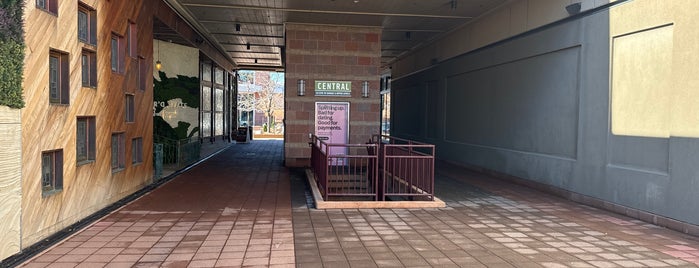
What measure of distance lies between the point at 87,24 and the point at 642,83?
7.81m

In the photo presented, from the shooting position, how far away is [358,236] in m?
5.13

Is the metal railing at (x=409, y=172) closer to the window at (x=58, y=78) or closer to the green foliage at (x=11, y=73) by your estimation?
the window at (x=58, y=78)

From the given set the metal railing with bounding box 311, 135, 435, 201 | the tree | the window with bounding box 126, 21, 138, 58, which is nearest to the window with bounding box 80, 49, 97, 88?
the window with bounding box 126, 21, 138, 58

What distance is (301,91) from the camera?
11.6 metres

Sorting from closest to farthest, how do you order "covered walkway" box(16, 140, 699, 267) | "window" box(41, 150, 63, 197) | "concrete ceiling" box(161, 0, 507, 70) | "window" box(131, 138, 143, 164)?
"covered walkway" box(16, 140, 699, 267) → "window" box(41, 150, 63, 197) → "window" box(131, 138, 143, 164) → "concrete ceiling" box(161, 0, 507, 70)

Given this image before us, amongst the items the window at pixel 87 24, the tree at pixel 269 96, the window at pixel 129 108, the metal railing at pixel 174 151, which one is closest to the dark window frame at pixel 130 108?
the window at pixel 129 108

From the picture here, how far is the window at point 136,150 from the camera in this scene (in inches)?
302

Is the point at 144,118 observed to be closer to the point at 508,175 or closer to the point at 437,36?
the point at 508,175

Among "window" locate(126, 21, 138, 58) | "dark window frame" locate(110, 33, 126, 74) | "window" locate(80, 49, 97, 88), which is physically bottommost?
"window" locate(80, 49, 97, 88)

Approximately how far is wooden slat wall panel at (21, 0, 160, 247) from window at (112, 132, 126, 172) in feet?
0.47

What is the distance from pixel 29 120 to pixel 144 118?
372 centimetres

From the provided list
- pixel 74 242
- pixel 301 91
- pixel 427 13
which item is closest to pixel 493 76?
pixel 427 13

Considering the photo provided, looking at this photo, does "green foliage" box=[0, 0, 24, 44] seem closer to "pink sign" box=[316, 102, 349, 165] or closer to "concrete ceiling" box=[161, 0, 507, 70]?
"concrete ceiling" box=[161, 0, 507, 70]

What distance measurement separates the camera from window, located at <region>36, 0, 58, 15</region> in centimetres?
462
